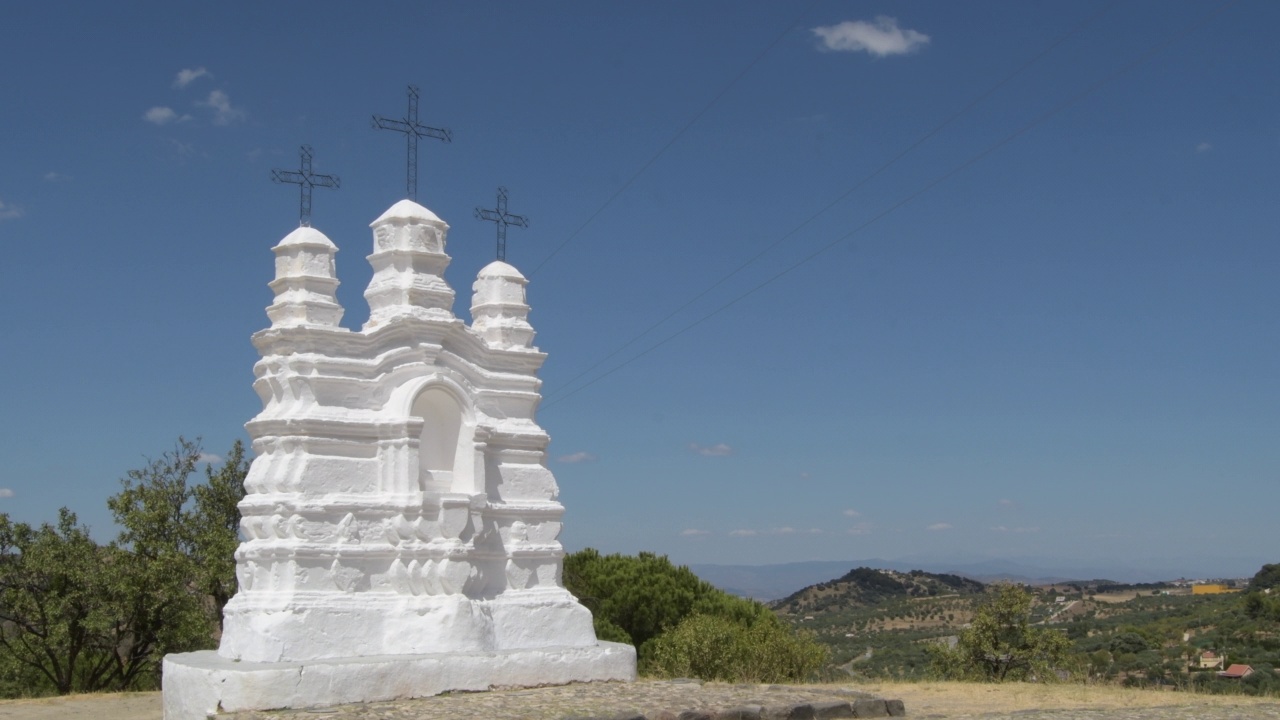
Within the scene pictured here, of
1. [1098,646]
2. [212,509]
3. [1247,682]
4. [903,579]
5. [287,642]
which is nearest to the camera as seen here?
[287,642]

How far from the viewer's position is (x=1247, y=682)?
24438 millimetres

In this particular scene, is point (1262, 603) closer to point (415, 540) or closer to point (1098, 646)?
point (1098, 646)

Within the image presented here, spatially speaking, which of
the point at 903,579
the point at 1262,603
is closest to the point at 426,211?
the point at 1262,603

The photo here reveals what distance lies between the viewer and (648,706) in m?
14.5

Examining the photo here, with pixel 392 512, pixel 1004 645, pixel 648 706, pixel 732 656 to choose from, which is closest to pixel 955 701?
pixel 732 656

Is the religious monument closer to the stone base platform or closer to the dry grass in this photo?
the stone base platform

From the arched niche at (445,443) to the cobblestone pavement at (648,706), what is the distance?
3079mm

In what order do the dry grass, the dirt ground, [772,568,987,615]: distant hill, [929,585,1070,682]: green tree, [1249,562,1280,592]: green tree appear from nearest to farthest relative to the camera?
the dry grass → the dirt ground → [929,585,1070,682]: green tree → [1249,562,1280,592]: green tree → [772,568,987,615]: distant hill

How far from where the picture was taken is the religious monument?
595 inches

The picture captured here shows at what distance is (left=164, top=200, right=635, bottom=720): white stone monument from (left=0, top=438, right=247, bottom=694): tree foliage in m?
9.44

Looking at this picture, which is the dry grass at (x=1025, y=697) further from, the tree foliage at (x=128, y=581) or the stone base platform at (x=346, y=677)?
the tree foliage at (x=128, y=581)

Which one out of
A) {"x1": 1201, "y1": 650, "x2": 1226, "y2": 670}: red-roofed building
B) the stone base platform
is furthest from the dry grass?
{"x1": 1201, "y1": 650, "x2": 1226, "y2": 670}: red-roofed building

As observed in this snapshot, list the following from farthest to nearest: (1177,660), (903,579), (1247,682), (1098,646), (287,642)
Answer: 1. (903,579)
2. (1098,646)
3. (1177,660)
4. (1247,682)
5. (287,642)

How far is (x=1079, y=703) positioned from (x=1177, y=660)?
1458cm
